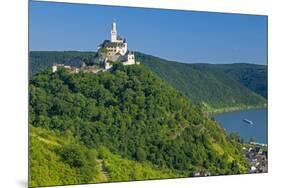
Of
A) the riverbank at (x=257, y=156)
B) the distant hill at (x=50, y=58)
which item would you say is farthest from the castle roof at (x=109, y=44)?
the riverbank at (x=257, y=156)

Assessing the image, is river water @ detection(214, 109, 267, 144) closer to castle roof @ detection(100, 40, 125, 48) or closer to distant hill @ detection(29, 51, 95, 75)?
castle roof @ detection(100, 40, 125, 48)

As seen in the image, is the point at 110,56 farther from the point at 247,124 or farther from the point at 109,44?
the point at 247,124

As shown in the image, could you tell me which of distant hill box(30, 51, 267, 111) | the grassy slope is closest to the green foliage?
the grassy slope

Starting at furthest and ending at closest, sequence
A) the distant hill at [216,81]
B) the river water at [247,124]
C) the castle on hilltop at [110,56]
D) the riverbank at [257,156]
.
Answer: the riverbank at [257,156], the river water at [247,124], the distant hill at [216,81], the castle on hilltop at [110,56]

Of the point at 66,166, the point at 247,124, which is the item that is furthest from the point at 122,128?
the point at 247,124

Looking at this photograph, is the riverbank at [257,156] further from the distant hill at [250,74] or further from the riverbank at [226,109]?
the distant hill at [250,74]

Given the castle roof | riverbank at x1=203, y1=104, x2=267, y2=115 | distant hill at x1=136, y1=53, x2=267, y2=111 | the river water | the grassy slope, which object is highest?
the castle roof
